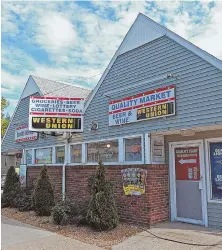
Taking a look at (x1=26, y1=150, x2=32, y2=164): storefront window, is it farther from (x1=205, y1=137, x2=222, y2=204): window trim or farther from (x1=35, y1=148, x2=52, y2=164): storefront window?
(x1=205, y1=137, x2=222, y2=204): window trim

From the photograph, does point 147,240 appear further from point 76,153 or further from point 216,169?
point 76,153

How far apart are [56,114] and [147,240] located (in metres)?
6.30

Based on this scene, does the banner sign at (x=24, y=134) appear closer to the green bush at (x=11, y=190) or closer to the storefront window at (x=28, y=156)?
the storefront window at (x=28, y=156)

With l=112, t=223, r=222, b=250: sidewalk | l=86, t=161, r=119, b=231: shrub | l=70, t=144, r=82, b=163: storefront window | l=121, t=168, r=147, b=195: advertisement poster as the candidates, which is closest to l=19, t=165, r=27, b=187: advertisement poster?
l=70, t=144, r=82, b=163: storefront window

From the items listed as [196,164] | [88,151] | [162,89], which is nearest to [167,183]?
[196,164]

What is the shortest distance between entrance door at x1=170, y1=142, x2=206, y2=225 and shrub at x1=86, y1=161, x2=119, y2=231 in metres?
1.98

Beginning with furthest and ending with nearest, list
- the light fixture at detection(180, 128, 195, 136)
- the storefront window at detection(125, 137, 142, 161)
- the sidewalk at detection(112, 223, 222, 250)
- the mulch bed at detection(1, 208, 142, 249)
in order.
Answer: the storefront window at detection(125, 137, 142, 161)
the light fixture at detection(180, 128, 195, 136)
the mulch bed at detection(1, 208, 142, 249)
the sidewalk at detection(112, 223, 222, 250)

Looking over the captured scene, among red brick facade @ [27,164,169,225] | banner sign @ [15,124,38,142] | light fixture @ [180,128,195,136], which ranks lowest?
red brick facade @ [27,164,169,225]

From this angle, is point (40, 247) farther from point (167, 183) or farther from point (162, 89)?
point (162, 89)

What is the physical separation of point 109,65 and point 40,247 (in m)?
6.54

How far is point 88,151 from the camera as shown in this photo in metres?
11.2

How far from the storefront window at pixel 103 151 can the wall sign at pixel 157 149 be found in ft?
5.07

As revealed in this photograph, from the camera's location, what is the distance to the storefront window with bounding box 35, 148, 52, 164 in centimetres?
1335

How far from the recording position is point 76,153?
38.6 feet
